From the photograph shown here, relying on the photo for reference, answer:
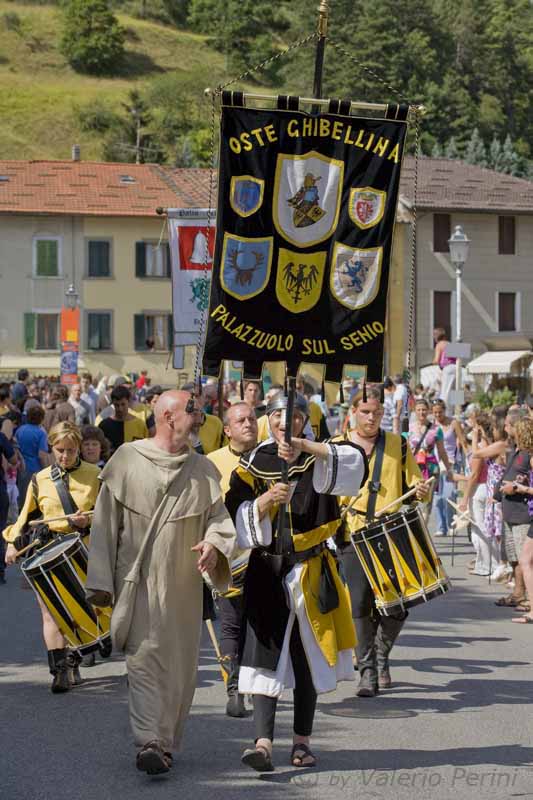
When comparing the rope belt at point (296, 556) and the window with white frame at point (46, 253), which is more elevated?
the window with white frame at point (46, 253)

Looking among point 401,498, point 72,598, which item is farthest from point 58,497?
point 401,498

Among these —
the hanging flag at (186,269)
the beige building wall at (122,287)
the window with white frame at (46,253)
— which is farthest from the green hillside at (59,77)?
the hanging flag at (186,269)

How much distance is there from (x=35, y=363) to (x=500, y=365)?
1869 centimetres

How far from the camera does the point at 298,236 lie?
7918 mm

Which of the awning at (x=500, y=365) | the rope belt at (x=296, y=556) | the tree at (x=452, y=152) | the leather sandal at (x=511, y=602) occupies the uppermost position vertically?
the tree at (x=452, y=152)

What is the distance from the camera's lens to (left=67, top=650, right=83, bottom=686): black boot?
9117mm

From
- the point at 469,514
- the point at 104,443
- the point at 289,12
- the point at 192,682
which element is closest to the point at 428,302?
the point at 469,514

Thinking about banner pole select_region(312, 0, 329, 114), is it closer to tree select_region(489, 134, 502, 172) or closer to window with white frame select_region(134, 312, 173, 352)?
window with white frame select_region(134, 312, 173, 352)

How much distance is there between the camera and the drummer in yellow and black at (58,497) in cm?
943

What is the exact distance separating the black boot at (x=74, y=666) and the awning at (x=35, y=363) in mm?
47107

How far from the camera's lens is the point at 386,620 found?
938cm

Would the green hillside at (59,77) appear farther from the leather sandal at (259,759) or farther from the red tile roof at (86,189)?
the leather sandal at (259,759)

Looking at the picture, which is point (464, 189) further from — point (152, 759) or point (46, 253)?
point (152, 759)

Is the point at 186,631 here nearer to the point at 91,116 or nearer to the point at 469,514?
the point at 469,514
